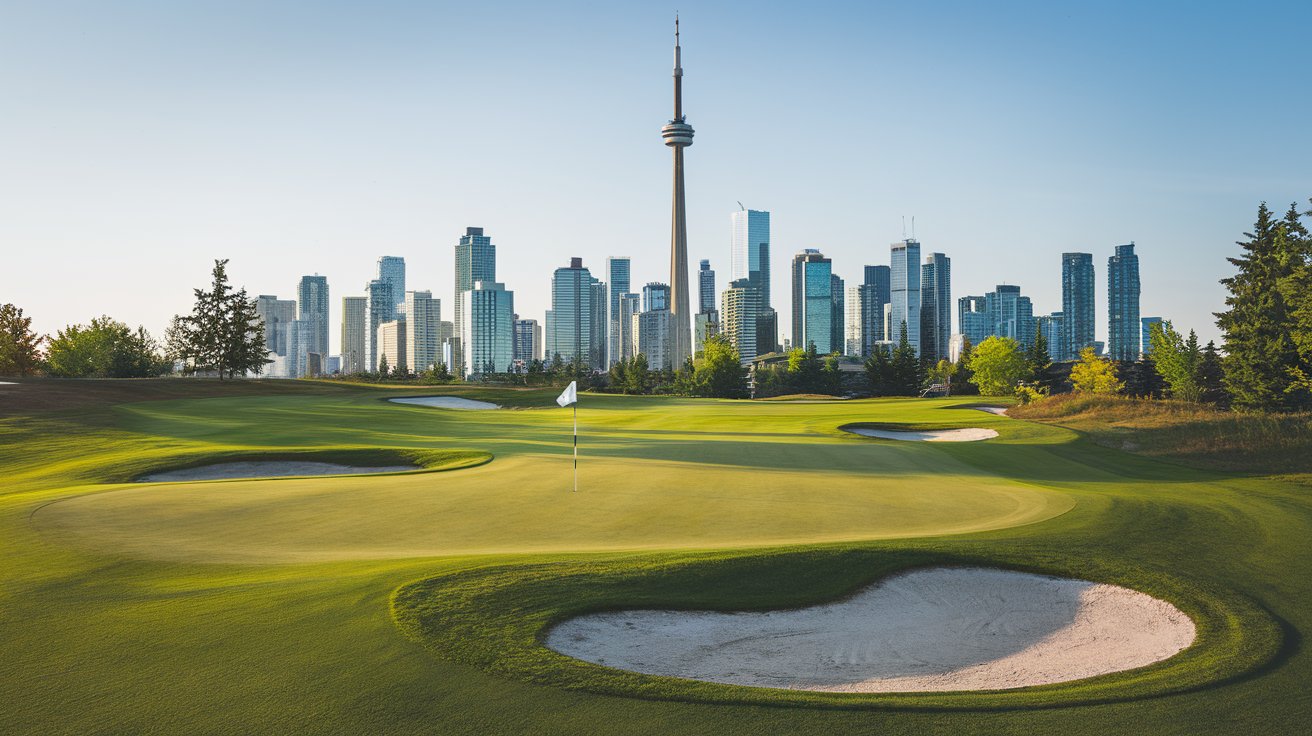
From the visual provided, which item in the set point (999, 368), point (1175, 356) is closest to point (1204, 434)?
point (1175, 356)

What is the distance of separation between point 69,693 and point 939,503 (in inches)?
599

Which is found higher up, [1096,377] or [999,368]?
[999,368]

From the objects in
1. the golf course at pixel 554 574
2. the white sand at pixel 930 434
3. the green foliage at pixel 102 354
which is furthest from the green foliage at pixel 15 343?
the white sand at pixel 930 434

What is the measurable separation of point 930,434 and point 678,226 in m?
→ 126

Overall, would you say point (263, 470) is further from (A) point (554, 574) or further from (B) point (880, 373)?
(B) point (880, 373)

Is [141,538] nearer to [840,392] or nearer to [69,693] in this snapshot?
[69,693]

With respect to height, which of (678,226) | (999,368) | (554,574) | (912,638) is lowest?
(912,638)

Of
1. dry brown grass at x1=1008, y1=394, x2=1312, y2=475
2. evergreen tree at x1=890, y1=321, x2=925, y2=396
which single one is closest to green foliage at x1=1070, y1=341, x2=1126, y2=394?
evergreen tree at x1=890, y1=321, x2=925, y2=396

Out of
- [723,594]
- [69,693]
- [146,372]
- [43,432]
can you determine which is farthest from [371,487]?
[146,372]

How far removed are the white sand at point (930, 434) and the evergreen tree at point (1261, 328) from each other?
93.0 feet

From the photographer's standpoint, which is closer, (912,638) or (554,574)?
(912,638)

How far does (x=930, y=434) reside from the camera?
37.8m

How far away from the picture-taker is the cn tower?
160 metres

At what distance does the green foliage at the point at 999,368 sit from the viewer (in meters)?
85.9
